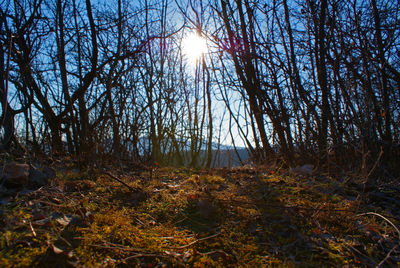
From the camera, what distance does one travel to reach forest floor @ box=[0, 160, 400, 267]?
112 cm

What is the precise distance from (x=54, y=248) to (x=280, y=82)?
3.61 metres

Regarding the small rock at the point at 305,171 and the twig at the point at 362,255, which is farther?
the small rock at the point at 305,171

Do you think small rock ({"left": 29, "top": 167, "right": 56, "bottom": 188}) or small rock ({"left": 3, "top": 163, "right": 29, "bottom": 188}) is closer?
small rock ({"left": 3, "top": 163, "right": 29, "bottom": 188})

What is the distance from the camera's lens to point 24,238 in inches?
42.6

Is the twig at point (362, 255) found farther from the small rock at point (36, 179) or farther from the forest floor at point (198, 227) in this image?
the small rock at point (36, 179)

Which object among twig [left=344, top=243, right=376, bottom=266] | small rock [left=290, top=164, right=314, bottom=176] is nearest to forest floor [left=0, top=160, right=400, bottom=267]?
twig [left=344, top=243, right=376, bottom=266]

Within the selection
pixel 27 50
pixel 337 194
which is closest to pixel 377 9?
pixel 337 194

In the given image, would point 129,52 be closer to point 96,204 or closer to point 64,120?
point 64,120

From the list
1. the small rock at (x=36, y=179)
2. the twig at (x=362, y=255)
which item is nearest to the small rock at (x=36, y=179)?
the small rock at (x=36, y=179)

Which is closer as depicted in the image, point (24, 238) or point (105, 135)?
point (24, 238)

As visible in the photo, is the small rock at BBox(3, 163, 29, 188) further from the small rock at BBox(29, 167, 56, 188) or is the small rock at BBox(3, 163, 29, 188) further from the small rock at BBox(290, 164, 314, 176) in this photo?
the small rock at BBox(290, 164, 314, 176)

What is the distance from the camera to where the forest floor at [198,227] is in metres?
1.12

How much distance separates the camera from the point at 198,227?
5.22 feet

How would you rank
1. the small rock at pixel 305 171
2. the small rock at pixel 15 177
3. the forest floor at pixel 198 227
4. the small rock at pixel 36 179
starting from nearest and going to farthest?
the forest floor at pixel 198 227 < the small rock at pixel 15 177 < the small rock at pixel 36 179 < the small rock at pixel 305 171
